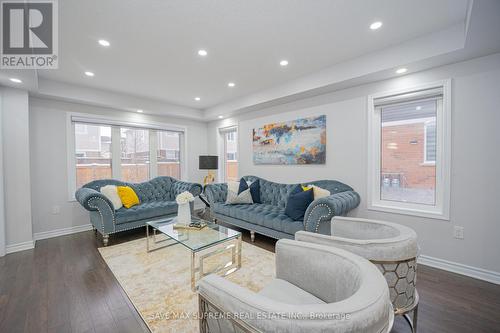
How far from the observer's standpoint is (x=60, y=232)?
3699 millimetres

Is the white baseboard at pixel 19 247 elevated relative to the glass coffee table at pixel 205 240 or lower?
lower

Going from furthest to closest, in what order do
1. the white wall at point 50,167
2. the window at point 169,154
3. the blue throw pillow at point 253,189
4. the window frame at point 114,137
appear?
the window at point 169,154 < the blue throw pillow at point 253,189 < the window frame at point 114,137 < the white wall at point 50,167

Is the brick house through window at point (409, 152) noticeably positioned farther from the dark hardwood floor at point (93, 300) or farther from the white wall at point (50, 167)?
the white wall at point (50, 167)

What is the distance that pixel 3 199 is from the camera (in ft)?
9.64

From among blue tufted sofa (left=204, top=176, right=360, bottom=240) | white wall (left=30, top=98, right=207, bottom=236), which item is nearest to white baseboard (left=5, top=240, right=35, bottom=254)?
white wall (left=30, top=98, right=207, bottom=236)

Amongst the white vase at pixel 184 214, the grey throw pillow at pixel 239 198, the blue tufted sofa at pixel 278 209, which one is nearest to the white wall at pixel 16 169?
the white vase at pixel 184 214

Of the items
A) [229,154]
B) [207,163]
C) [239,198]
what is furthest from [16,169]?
[229,154]

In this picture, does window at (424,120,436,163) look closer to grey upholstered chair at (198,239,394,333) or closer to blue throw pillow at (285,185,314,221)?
blue throw pillow at (285,185,314,221)

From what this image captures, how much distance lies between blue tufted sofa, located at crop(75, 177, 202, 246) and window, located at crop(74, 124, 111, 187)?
46 centimetres

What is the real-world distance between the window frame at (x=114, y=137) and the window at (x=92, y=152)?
10 centimetres

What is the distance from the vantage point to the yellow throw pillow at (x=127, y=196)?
3.69m

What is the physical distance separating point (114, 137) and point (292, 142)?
3.61 metres

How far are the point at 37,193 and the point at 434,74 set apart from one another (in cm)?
602

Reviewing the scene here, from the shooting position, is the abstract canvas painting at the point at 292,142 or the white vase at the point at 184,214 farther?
the abstract canvas painting at the point at 292,142
